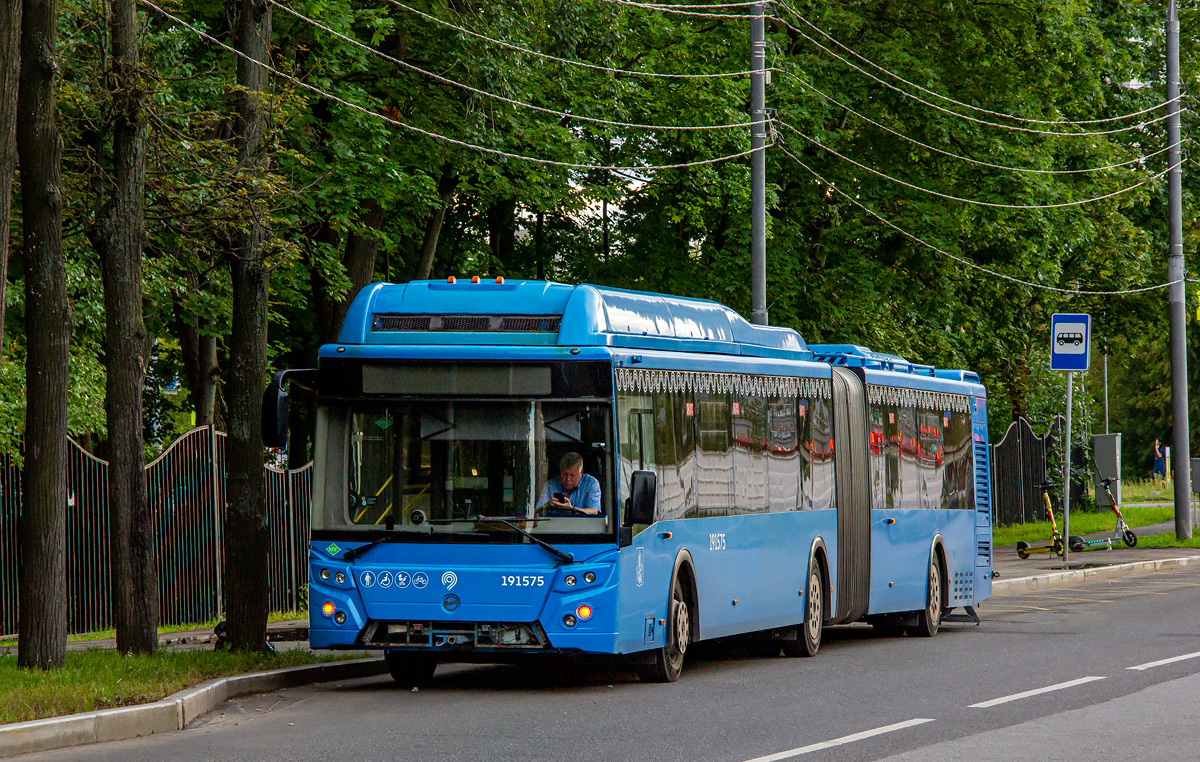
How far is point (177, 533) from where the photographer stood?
1964 centimetres

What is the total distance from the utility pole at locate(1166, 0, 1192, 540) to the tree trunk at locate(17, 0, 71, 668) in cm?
2522

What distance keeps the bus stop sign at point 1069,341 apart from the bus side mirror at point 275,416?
1596 cm

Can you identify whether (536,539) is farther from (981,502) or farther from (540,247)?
(540,247)

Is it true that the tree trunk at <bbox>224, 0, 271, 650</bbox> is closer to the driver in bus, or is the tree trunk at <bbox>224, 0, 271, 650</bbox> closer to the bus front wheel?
the driver in bus

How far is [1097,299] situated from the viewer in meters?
37.2

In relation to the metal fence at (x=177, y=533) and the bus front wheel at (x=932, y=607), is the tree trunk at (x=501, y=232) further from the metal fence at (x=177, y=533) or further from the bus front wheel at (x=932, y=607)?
the bus front wheel at (x=932, y=607)

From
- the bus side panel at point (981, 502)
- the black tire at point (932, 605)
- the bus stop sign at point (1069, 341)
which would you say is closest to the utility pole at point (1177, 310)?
the bus stop sign at point (1069, 341)

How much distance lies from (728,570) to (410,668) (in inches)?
117

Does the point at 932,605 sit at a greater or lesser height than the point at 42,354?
lesser

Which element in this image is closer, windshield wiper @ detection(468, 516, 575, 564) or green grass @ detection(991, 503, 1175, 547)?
windshield wiper @ detection(468, 516, 575, 564)

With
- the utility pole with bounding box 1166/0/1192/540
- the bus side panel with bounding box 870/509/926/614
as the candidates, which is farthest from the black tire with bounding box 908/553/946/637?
the utility pole with bounding box 1166/0/1192/540

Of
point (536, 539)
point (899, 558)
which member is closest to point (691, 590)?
point (536, 539)

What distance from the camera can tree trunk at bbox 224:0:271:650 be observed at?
1488cm

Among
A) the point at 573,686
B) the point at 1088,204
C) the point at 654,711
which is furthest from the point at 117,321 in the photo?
the point at 1088,204
